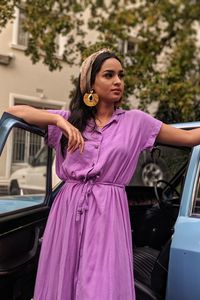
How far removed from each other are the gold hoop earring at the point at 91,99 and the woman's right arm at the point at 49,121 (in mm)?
146

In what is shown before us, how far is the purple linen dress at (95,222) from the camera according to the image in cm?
213

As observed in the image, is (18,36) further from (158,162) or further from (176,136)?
(176,136)

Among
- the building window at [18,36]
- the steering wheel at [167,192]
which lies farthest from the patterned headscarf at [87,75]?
the building window at [18,36]

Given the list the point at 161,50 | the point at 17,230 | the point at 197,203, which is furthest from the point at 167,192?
the point at 161,50

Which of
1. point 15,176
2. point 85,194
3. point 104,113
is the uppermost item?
point 104,113

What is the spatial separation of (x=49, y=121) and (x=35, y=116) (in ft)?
0.30

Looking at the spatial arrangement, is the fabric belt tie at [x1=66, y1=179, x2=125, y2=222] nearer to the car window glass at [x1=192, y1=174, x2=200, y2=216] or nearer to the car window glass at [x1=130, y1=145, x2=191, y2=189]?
the car window glass at [x1=192, y1=174, x2=200, y2=216]

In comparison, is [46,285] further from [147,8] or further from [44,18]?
[147,8]

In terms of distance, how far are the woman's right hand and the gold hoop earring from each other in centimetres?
15

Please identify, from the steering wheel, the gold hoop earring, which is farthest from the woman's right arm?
the steering wheel

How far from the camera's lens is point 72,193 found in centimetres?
223

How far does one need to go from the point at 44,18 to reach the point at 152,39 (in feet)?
8.75

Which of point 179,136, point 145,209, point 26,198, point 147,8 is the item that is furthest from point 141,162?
point 147,8

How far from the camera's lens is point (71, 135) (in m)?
2.14
